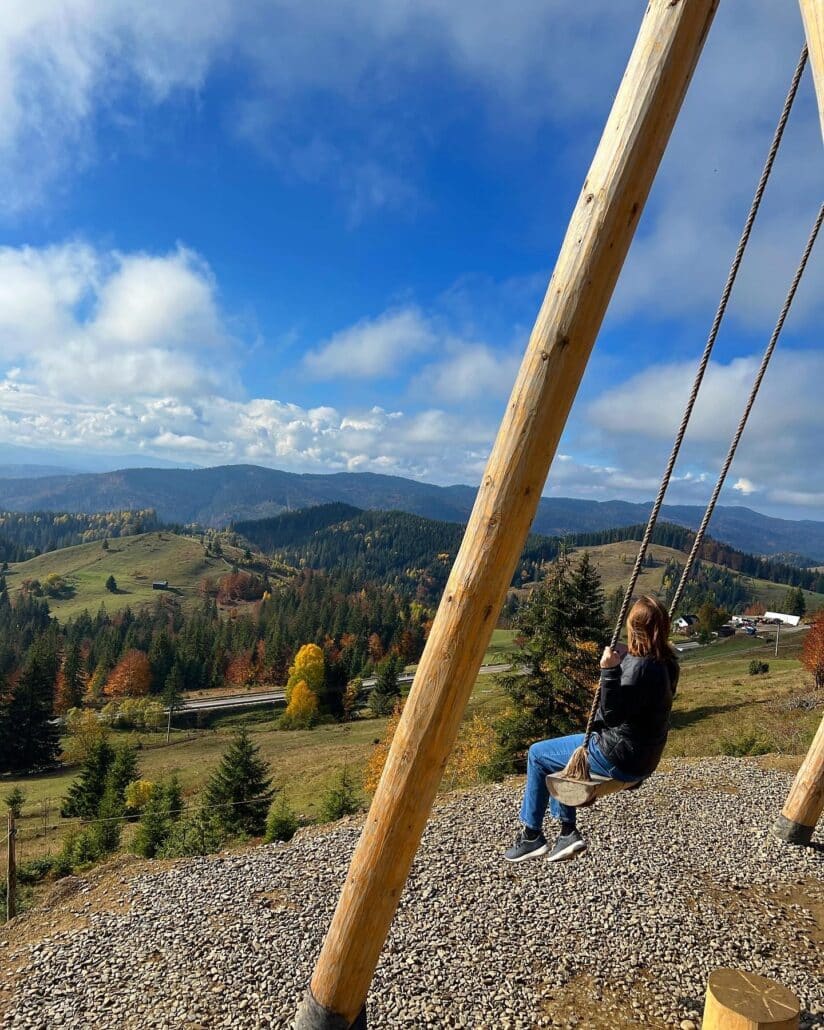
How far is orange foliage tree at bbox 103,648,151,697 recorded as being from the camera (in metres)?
91.1

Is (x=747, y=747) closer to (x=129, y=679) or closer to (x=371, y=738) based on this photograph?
(x=371, y=738)

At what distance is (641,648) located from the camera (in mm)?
4547

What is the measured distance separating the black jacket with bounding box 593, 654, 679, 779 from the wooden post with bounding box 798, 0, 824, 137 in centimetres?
390

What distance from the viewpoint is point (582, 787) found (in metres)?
4.61

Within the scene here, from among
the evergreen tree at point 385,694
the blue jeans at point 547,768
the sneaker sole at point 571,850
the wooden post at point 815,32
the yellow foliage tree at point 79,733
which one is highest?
the wooden post at point 815,32

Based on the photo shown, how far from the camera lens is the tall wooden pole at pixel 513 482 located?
107 inches

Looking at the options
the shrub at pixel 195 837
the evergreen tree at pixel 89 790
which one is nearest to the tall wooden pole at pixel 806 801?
the shrub at pixel 195 837

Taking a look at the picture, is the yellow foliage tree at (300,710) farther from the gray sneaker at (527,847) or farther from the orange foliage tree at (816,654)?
the gray sneaker at (527,847)

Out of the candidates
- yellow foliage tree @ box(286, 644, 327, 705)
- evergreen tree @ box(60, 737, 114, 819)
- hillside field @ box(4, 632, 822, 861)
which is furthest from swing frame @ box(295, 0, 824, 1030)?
yellow foliage tree @ box(286, 644, 327, 705)

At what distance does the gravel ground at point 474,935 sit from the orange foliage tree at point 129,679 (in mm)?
90575

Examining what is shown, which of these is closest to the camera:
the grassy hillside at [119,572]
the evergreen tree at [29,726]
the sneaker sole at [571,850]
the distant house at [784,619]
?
the sneaker sole at [571,850]

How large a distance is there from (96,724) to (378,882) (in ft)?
261

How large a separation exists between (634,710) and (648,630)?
594 millimetres

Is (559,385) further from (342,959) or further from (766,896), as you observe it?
(766,896)
